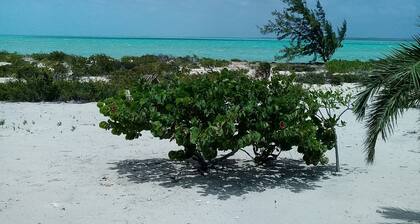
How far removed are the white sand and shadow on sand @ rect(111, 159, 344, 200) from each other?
14mm

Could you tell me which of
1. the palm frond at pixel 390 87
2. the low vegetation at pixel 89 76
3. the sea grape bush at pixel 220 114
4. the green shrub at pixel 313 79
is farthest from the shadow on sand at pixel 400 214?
the green shrub at pixel 313 79

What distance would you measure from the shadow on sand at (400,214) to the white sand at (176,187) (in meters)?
0.01

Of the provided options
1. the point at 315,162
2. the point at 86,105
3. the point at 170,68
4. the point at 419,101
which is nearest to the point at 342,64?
the point at 170,68

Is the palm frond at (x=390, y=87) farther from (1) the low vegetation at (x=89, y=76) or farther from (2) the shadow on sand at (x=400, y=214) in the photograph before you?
(1) the low vegetation at (x=89, y=76)

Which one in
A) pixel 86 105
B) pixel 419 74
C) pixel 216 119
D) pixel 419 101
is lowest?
pixel 86 105

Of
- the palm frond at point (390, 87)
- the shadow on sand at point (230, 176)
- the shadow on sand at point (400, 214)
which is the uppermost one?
the palm frond at point (390, 87)

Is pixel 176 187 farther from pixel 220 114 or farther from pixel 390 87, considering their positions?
pixel 390 87

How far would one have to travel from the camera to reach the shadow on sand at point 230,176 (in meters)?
7.21

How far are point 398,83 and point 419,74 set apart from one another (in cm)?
35

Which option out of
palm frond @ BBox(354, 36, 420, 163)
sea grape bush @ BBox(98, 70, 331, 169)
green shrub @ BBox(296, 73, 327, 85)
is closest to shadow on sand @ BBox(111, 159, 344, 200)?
sea grape bush @ BBox(98, 70, 331, 169)

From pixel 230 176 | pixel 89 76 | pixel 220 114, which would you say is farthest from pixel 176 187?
pixel 89 76

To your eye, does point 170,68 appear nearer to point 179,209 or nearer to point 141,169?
point 141,169

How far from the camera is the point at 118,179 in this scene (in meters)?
7.54

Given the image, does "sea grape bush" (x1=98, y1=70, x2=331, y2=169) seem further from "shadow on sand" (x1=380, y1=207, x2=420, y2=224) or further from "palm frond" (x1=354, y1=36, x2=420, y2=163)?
"palm frond" (x1=354, y1=36, x2=420, y2=163)
